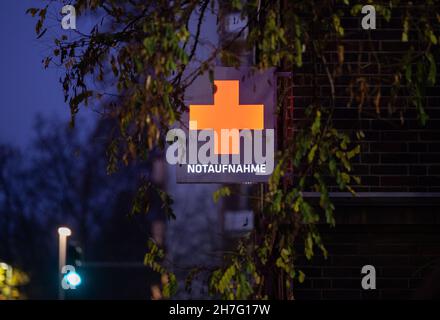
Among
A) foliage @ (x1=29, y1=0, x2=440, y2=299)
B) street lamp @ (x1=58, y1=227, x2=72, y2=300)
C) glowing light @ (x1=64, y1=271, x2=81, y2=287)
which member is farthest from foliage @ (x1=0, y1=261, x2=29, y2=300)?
street lamp @ (x1=58, y1=227, x2=72, y2=300)

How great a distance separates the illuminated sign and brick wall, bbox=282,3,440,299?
78cm

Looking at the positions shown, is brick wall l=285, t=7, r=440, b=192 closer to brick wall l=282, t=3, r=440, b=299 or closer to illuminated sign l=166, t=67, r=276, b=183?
brick wall l=282, t=3, r=440, b=299

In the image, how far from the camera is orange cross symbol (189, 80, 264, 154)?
10.9 m

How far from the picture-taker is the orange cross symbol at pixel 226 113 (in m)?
10.9

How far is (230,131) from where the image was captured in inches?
429

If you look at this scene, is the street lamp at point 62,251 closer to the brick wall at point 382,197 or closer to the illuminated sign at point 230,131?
the brick wall at point 382,197

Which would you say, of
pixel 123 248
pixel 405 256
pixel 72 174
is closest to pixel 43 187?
pixel 72 174

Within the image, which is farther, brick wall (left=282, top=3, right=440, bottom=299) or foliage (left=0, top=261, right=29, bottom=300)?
brick wall (left=282, top=3, right=440, bottom=299)

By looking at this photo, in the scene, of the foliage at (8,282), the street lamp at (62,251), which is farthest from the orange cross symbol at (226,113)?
the street lamp at (62,251)

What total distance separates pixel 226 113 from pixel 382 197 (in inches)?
82.3

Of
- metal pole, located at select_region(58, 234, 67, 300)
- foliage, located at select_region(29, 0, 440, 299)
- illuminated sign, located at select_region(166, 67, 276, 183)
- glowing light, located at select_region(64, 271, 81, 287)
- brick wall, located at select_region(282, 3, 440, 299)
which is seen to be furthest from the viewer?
metal pole, located at select_region(58, 234, 67, 300)

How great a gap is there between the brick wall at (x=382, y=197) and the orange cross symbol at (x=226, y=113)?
80cm

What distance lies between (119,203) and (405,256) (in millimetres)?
27793
